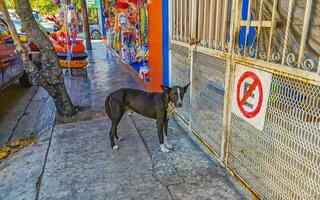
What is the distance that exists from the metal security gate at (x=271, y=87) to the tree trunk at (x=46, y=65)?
264cm

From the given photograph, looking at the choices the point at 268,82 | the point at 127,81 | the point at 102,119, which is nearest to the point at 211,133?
the point at 268,82

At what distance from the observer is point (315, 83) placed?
1973 mm

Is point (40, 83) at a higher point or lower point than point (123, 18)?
lower

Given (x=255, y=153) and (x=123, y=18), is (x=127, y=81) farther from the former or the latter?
(x=255, y=153)

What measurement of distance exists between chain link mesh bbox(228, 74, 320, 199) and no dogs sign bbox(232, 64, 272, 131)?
0.06 m

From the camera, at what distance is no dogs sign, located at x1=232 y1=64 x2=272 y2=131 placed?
100 inches

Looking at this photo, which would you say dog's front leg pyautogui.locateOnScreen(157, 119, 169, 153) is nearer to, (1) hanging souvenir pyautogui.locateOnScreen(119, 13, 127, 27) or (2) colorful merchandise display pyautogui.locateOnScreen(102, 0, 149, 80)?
(2) colorful merchandise display pyautogui.locateOnScreen(102, 0, 149, 80)

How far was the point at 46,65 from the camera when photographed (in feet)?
16.8

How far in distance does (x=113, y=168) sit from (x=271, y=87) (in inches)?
83.4


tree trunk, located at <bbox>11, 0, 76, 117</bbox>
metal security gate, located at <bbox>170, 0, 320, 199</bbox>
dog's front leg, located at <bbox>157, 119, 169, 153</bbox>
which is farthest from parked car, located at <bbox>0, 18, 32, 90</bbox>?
metal security gate, located at <bbox>170, 0, 320, 199</bbox>

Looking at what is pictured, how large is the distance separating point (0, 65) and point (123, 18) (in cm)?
373

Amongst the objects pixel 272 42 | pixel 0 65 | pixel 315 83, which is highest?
pixel 272 42

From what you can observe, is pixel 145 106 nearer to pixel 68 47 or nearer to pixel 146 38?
pixel 146 38

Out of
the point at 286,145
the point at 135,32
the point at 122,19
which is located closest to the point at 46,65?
the point at 135,32
